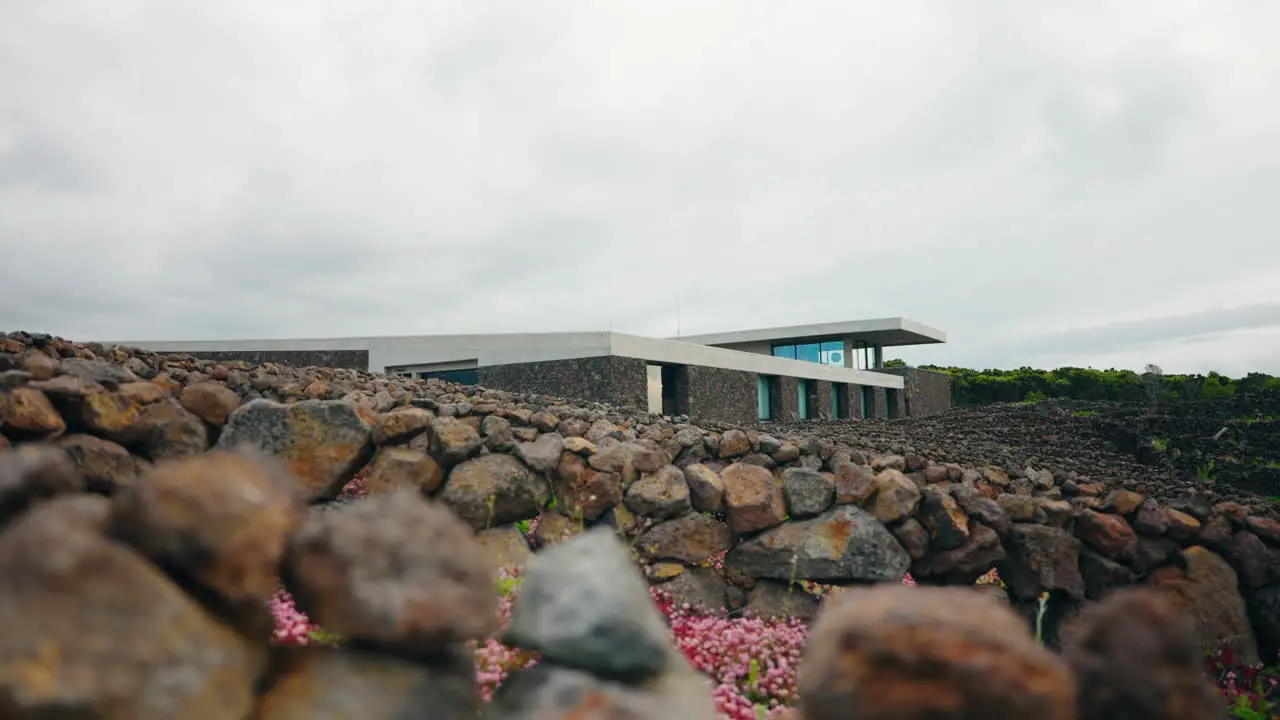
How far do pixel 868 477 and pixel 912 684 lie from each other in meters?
3.85

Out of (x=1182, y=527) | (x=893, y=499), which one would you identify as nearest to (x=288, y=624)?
(x=893, y=499)

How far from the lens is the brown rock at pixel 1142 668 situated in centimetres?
220

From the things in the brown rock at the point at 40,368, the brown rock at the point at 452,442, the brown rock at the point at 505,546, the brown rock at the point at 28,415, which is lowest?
the brown rock at the point at 505,546

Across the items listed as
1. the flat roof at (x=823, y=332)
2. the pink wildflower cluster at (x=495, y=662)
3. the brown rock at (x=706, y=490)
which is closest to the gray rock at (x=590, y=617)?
the pink wildflower cluster at (x=495, y=662)

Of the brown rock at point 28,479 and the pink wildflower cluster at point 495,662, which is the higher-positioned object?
the brown rock at point 28,479

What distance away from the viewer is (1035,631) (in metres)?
5.68

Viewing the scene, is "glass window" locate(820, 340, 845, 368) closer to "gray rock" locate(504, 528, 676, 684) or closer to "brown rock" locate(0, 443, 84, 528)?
"gray rock" locate(504, 528, 676, 684)

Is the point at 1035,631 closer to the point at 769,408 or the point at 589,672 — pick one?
the point at 589,672

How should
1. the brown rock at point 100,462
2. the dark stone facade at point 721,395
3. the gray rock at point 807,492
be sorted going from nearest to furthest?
the brown rock at point 100,462 < the gray rock at point 807,492 < the dark stone facade at point 721,395

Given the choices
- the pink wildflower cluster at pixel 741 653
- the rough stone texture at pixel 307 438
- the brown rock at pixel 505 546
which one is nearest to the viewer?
the pink wildflower cluster at pixel 741 653

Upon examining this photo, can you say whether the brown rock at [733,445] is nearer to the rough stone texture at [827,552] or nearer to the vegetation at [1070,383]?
the rough stone texture at [827,552]

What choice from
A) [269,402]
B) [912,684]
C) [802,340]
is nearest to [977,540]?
[912,684]

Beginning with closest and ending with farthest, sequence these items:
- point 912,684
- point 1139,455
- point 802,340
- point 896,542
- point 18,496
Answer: point 912,684
point 18,496
point 896,542
point 1139,455
point 802,340

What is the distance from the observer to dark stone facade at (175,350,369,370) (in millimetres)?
21922
